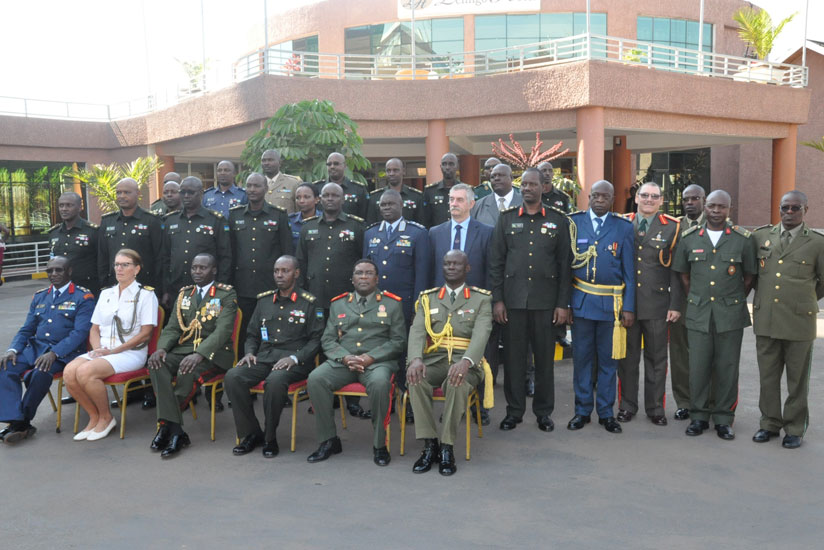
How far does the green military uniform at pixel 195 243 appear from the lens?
5992 millimetres

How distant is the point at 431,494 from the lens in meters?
4.02

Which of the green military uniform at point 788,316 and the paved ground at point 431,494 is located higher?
the green military uniform at point 788,316

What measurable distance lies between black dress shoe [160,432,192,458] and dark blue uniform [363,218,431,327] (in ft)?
5.97

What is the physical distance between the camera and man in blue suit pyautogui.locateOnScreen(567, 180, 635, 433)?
5.15 m

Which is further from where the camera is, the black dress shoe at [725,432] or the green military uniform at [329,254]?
the green military uniform at [329,254]

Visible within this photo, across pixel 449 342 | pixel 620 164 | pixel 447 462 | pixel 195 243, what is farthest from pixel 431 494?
pixel 620 164

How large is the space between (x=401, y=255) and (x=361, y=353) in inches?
36.0

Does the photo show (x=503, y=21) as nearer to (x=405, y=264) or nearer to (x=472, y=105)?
(x=472, y=105)

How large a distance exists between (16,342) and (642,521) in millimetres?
4642

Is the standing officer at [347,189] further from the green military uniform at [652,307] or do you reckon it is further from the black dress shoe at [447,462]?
the black dress shoe at [447,462]

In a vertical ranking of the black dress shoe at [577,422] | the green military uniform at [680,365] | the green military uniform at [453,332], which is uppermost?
the green military uniform at [453,332]

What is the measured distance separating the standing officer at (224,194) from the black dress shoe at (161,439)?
2560mm

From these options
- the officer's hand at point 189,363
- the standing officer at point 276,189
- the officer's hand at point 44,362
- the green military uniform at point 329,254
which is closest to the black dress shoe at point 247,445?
the officer's hand at point 189,363

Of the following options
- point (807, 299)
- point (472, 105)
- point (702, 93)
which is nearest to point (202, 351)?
point (807, 299)
